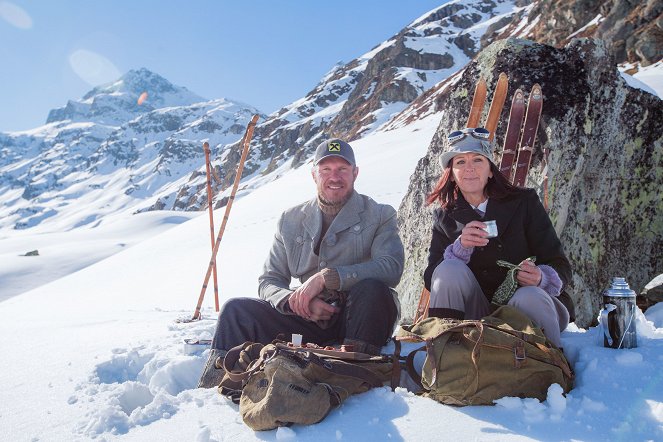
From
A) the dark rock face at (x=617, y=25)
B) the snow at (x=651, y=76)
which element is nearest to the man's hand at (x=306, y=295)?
the snow at (x=651, y=76)

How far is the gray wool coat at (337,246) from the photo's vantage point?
3.45 meters

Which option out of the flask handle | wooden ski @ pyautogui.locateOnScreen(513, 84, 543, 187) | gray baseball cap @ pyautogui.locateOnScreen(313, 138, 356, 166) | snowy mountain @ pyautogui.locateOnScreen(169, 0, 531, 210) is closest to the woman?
the flask handle

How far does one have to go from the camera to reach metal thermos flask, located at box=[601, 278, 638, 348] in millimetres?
2627

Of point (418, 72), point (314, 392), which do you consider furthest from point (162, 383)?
point (418, 72)

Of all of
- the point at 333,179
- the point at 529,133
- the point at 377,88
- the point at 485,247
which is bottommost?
the point at 485,247

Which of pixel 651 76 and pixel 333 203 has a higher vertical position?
pixel 651 76

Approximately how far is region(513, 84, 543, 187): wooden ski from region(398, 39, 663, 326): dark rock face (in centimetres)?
12

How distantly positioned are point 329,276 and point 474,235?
1.00 meters

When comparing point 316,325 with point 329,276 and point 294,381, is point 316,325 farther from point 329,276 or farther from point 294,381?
point 294,381

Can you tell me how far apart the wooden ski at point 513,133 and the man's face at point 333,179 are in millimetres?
1963

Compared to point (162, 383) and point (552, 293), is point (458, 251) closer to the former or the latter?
point (552, 293)

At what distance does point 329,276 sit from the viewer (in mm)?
3270

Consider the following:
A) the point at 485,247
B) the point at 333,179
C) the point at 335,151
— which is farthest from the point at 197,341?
the point at 485,247

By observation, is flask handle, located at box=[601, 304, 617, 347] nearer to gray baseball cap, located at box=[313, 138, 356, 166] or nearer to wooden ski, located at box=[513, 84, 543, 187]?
gray baseball cap, located at box=[313, 138, 356, 166]
